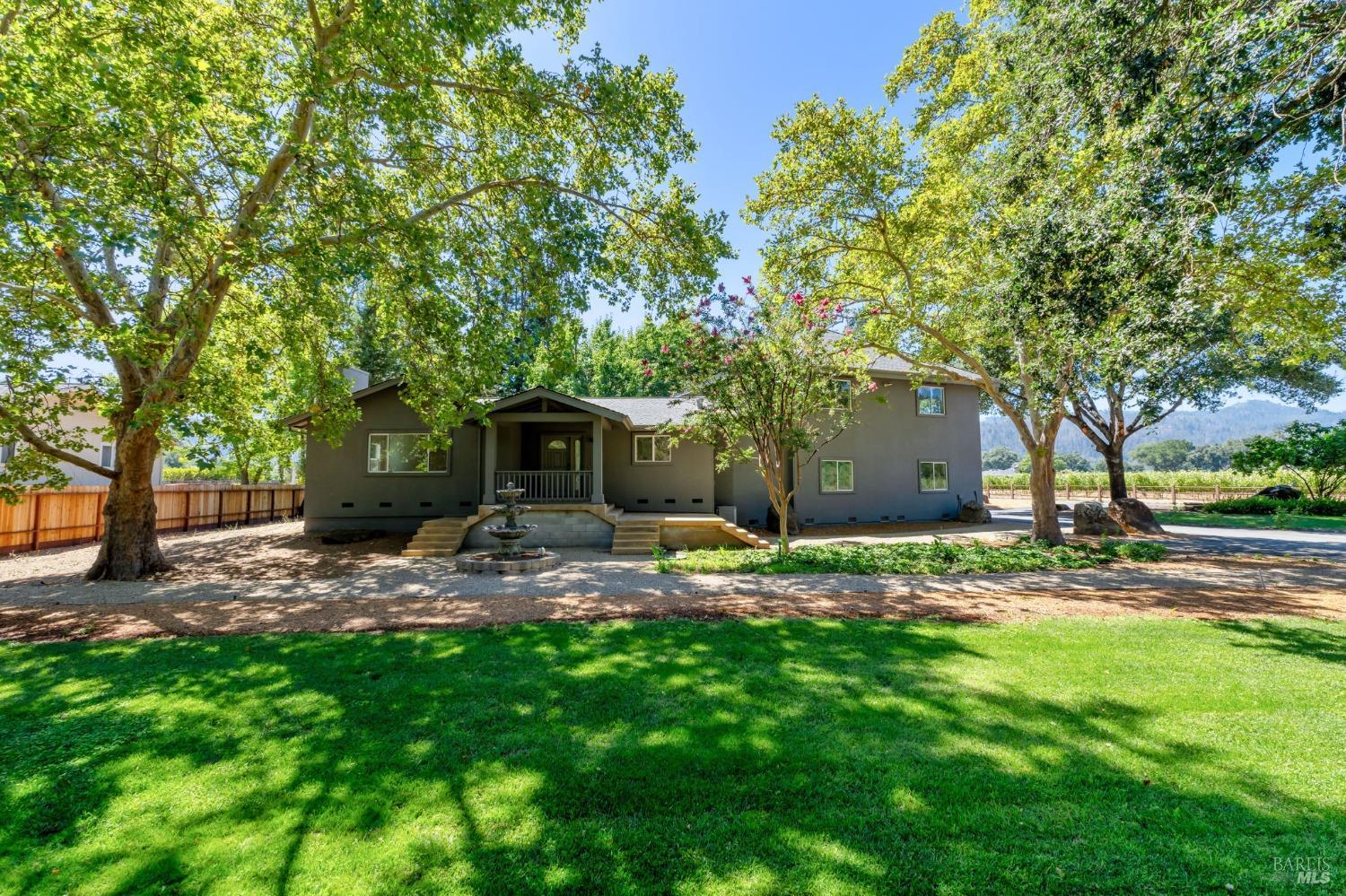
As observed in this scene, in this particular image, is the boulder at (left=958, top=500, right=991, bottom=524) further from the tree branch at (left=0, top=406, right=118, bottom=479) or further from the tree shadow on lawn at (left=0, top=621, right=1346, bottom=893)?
the tree branch at (left=0, top=406, right=118, bottom=479)

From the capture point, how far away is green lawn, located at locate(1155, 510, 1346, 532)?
17422mm

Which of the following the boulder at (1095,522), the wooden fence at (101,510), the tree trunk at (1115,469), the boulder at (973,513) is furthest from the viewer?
the tree trunk at (1115,469)

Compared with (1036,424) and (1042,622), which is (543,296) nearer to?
(1042,622)

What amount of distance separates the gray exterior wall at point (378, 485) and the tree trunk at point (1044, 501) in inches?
581

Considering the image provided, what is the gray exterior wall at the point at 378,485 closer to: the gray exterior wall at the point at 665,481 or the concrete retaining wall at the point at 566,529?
the concrete retaining wall at the point at 566,529

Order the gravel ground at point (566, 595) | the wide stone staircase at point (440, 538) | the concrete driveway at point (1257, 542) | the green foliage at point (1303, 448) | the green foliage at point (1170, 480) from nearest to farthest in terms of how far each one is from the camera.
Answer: the gravel ground at point (566, 595)
the green foliage at point (1303, 448)
the concrete driveway at point (1257, 542)
the wide stone staircase at point (440, 538)
the green foliage at point (1170, 480)

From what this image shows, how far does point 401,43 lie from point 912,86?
1006cm

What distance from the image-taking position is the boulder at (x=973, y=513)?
19.4 m

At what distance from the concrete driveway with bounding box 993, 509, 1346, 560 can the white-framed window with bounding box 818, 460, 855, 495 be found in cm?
610

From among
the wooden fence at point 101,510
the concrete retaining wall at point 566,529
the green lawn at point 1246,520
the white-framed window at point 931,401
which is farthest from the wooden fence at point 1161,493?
the wooden fence at point 101,510

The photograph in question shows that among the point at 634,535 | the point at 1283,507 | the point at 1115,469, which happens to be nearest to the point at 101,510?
the point at 634,535

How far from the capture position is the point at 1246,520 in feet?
64.0

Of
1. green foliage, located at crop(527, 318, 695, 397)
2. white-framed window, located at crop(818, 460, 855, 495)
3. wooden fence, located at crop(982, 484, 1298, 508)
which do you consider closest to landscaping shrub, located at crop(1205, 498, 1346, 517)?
wooden fence, located at crop(982, 484, 1298, 508)

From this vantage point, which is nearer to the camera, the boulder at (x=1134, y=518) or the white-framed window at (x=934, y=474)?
the boulder at (x=1134, y=518)
